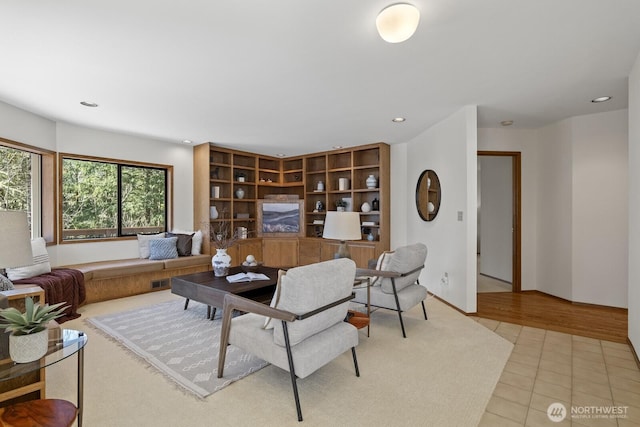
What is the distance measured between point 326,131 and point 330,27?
2.88 meters

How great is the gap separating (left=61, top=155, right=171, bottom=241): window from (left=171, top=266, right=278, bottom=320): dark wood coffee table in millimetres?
2301

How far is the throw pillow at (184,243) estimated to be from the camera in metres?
5.41

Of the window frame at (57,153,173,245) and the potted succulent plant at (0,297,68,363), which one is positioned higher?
the window frame at (57,153,173,245)

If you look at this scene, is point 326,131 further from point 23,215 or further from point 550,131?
point 23,215

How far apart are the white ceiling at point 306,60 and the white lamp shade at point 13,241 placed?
1.37 meters

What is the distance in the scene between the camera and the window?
479cm

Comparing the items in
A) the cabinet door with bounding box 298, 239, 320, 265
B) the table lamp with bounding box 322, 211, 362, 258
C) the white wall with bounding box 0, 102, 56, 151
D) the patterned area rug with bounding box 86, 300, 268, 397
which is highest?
the white wall with bounding box 0, 102, 56, 151

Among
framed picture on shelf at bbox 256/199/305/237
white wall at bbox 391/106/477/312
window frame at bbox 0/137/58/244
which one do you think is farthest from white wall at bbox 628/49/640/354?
window frame at bbox 0/137/58/244

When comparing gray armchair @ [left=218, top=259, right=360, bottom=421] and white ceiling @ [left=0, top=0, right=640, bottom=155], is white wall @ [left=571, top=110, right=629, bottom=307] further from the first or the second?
gray armchair @ [left=218, top=259, right=360, bottom=421]

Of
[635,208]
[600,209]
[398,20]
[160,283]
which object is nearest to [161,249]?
[160,283]

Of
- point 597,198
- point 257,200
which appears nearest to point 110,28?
point 257,200

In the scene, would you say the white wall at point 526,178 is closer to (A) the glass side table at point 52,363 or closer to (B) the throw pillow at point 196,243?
(B) the throw pillow at point 196,243

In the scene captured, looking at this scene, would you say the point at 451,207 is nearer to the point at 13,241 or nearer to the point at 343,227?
the point at 343,227

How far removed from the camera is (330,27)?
216cm
